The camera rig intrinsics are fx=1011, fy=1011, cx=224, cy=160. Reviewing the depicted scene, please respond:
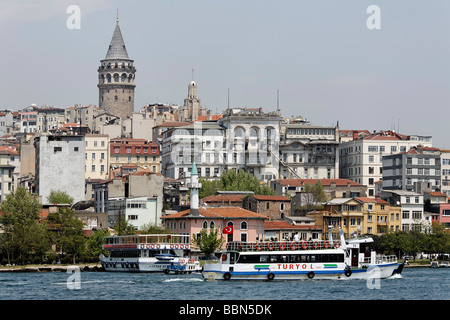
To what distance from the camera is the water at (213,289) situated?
5166 cm

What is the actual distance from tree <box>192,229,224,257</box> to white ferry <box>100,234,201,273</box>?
2.77m

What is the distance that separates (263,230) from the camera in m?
94.4

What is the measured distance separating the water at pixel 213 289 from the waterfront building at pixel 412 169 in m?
66.4

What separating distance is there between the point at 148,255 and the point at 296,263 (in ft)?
68.8

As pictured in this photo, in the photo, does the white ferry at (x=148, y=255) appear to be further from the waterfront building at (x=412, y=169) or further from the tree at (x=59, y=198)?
the waterfront building at (x=412, y=169)

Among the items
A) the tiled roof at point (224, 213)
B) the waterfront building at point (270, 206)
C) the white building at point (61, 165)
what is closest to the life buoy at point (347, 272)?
the tiled roof at point (224, 213)

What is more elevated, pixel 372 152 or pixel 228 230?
pixel 372 152

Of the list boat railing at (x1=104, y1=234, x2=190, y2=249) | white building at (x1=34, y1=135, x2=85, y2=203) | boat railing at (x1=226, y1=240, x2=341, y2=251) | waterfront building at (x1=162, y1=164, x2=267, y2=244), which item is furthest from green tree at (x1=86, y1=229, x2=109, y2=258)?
white building at (x1=34, y1=135, x2=85, y2=203)

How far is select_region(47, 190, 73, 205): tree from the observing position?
389 feet

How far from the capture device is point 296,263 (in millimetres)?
62062

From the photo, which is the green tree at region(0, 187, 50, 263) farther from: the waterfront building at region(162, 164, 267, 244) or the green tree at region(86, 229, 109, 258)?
the waterfront building at region(162, 164, 267, 244)

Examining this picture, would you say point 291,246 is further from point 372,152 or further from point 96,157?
point 96,157

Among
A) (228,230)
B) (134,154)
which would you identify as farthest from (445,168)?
(228,230)
